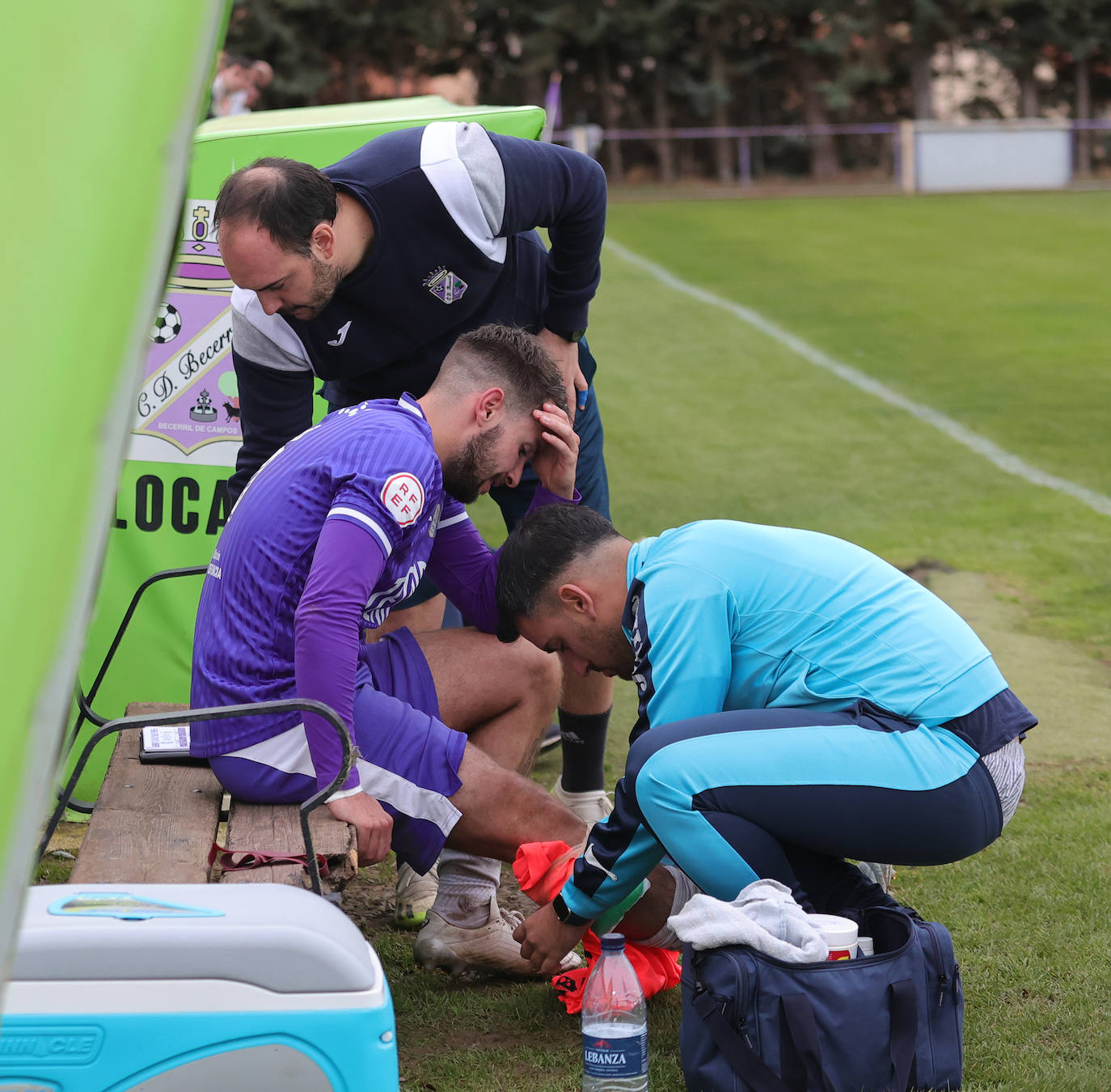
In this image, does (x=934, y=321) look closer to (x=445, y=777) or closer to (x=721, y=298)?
(x=721, y=298)

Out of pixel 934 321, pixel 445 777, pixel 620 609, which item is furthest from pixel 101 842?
pixel 934 321

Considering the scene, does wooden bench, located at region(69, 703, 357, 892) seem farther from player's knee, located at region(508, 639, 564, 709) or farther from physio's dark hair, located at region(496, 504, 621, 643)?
player's knee, located at region(508, 639, 564, 709)

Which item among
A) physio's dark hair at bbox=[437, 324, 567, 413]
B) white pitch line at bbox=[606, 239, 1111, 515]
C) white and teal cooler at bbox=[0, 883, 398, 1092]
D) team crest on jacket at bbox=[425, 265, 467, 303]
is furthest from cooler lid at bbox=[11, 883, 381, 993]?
white pitch line at bbox=[606, 239, 1111, 515]

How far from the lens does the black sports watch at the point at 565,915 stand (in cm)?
276

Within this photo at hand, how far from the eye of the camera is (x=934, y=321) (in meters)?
13.2

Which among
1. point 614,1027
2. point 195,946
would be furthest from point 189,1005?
point 614,1027

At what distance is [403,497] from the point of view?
2742mm

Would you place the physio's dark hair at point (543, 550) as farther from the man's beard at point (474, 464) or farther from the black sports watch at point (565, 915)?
the black sports watch at point (565, 915)

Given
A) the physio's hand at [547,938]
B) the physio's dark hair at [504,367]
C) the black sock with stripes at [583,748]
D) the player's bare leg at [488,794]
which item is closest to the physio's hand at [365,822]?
the player's bare leg at [488,794]

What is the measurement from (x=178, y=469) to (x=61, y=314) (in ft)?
11.1

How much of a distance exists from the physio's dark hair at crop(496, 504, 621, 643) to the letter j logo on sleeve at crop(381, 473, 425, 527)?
26 centimetres

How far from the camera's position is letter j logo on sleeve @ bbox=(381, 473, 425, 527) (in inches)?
107

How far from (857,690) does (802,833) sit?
0.29 m

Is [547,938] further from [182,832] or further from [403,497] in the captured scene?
[403,497]
